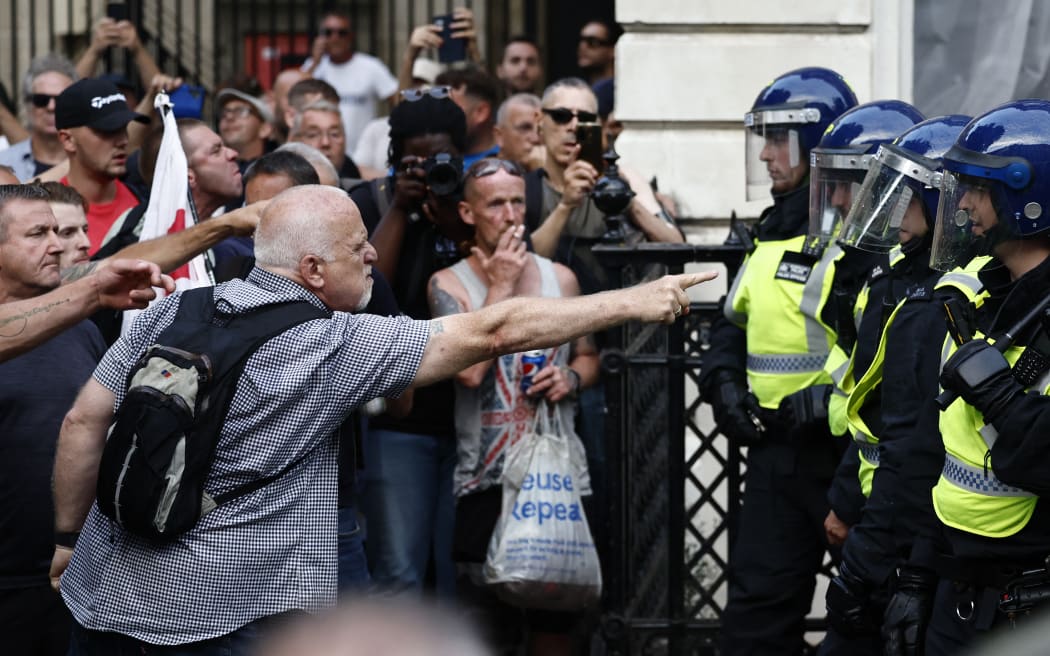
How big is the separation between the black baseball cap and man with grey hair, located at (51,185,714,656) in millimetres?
2792

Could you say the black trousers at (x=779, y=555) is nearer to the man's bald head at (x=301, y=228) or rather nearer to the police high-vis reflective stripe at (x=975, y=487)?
the police high-vis reflective stripe at (x=975, y=487)

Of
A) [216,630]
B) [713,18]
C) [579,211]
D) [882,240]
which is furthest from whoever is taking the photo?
Answer: [713,18]

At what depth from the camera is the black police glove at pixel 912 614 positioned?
168 inches

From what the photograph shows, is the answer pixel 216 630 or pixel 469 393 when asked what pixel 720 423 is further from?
pixel 216 630

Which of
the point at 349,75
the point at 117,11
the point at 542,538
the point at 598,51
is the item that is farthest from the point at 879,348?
A: the point at 349,75

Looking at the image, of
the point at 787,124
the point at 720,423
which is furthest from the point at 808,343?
the point at 787,124

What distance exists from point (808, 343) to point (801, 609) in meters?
0.90

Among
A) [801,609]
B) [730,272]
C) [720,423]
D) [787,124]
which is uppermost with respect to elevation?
[787,124]

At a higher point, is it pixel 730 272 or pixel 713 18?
pixel 713 18

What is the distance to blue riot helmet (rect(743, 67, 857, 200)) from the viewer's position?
588cm

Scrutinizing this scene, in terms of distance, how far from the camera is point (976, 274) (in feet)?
14.0

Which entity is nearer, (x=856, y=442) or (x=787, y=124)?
(x=856, y=442)

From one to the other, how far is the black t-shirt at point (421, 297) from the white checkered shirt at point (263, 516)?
6.47 ft

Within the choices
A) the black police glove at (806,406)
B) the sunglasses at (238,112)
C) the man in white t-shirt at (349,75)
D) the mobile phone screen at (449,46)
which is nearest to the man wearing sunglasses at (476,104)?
the mobile phone screen at (449,46)
